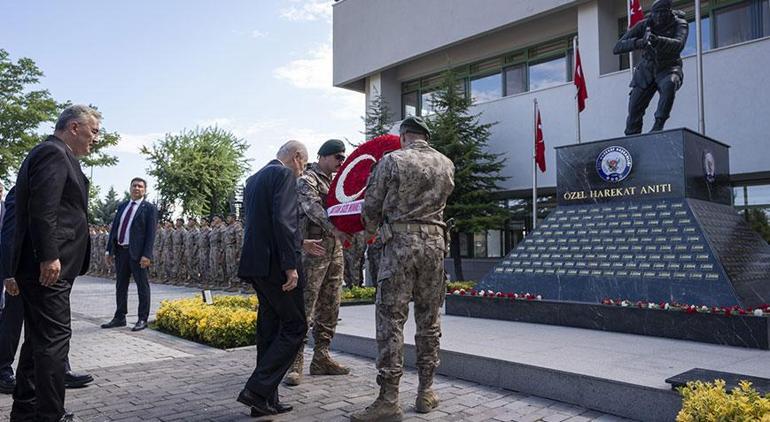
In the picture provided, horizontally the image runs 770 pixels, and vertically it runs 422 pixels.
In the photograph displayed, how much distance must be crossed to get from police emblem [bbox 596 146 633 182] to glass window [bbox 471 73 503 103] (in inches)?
454

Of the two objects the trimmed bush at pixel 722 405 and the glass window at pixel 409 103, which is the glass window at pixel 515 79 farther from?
the trimmed bush at pixel 722 405

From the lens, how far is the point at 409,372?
5332 millimetres

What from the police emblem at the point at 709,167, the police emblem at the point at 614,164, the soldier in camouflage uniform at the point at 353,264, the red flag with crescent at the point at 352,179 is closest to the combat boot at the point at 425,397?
the red flag with crescent at the point at 352,179

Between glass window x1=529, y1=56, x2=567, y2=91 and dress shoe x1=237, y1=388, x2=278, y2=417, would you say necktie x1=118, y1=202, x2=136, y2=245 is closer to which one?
dress shoe x1=237, y1=388, x2=278, y2=417

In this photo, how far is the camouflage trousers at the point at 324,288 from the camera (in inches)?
194

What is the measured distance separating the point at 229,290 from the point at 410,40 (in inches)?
434

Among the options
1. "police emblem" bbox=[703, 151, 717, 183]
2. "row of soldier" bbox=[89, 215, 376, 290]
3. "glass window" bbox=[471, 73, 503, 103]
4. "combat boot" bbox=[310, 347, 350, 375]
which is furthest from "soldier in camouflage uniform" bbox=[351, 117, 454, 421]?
"glass window" bbox=[471, 73, 503, 103]

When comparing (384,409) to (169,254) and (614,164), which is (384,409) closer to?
(614,164)

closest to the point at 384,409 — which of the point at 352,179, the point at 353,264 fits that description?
the point at 352,179

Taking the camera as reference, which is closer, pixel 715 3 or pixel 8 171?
pixel 715 3

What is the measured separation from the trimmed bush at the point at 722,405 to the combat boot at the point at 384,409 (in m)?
1.68

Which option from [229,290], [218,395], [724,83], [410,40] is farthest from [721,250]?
[410,40]

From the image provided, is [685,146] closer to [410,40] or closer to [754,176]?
[754,176]

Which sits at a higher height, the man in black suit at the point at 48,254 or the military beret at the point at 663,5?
the military beret at the point at 663,5
